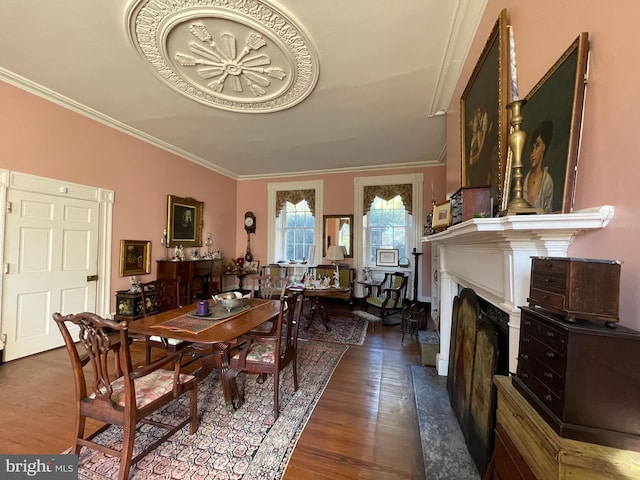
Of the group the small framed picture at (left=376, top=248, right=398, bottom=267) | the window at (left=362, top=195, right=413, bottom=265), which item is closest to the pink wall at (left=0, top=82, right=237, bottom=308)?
the window at (left=362, top=195, right=413, bottom=265)

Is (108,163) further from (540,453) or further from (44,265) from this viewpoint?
(540,453)

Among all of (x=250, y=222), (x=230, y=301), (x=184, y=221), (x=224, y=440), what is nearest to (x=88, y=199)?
(x=184, y=221)

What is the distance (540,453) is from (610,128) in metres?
1.03

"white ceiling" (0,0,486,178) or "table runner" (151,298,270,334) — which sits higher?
"white ceiling" (0,0,486,178)

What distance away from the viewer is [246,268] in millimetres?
6656

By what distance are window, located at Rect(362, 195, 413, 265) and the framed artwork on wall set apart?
4.70 metres

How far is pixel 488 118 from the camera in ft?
5.77

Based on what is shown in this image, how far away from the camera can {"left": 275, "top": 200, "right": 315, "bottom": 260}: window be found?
6.59 metres

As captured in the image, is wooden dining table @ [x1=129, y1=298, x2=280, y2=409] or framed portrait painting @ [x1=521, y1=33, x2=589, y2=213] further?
wooden dining table @ [x1=129, y1=298, x2=280, y2=409]

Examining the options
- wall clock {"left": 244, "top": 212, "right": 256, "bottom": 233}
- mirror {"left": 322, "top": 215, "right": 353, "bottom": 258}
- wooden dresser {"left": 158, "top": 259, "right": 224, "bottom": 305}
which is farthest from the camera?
wall clock {"left": 244, "top": 212, "right": 256, "bottom": 233}

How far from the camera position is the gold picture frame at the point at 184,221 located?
16.1 feet

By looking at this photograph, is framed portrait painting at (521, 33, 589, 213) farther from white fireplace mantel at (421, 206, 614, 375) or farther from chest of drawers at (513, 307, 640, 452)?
chest of drawers at (513, 307, 640, 452)

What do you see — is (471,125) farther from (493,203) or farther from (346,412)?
(346,412)

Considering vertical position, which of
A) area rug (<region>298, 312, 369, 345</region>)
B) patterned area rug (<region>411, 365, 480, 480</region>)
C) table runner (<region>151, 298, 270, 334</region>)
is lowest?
area rug (<region>298, 312, 369, 345</region>)
